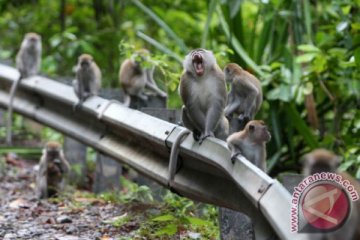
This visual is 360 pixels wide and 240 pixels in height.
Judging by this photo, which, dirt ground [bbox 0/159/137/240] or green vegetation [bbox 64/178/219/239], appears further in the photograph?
dirt ground [bbox 0/159/137/240]

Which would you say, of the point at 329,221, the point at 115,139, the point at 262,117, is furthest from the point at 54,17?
the point at 329,221

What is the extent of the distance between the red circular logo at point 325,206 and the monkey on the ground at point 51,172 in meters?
5.34

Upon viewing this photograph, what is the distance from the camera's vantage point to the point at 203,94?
702 centimetres

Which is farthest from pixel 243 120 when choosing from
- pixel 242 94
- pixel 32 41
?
pixel 32 41

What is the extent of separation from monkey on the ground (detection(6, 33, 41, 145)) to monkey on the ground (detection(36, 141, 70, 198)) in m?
1.01

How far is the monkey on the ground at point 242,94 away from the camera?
7688 mm

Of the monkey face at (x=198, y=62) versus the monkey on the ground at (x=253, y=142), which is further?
the monkey face at (x=198, y=62)

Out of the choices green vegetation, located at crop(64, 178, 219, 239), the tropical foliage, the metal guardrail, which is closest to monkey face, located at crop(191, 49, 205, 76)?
the metal guardrail

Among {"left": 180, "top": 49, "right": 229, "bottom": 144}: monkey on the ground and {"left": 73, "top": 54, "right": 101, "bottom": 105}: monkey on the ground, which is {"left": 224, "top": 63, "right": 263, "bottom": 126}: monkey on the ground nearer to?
{"left": 180, "top": 49, "right": 229, "bottom": 144}: monkey on the ground

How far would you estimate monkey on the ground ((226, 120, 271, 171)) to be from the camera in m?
6.26

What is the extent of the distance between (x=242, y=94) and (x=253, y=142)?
59.9 inches

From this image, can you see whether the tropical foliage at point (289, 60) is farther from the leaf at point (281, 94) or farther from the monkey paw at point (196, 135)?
the monkey paw at point (196, 135)

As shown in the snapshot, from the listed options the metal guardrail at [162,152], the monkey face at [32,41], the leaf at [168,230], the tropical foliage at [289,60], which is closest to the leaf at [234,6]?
the tropical foliage at [289,60]

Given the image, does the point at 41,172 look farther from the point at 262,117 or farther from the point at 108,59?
the point at 108,59
